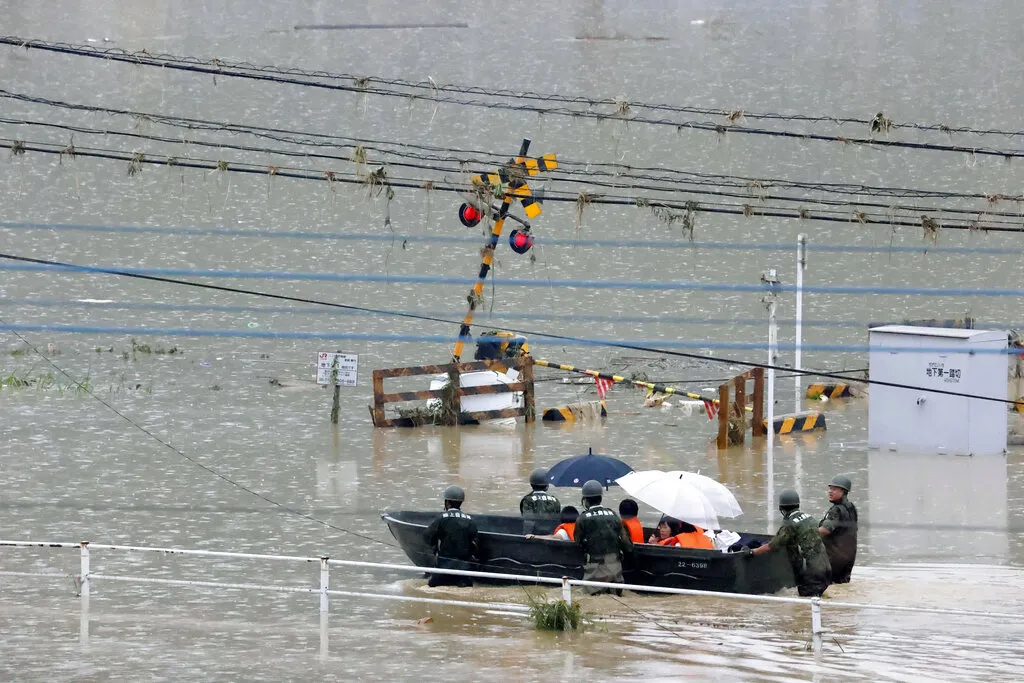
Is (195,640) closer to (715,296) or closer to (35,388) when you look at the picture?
(35,388)

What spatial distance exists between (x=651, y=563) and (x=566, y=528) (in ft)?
3.85

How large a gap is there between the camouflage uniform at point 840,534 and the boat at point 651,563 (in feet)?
1.90

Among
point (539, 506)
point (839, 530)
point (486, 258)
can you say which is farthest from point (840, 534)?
point (486, 258)

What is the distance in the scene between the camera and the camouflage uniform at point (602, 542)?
14.9 meters

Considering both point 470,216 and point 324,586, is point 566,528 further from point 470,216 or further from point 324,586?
point 470,216

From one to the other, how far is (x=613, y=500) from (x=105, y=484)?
7275 mm

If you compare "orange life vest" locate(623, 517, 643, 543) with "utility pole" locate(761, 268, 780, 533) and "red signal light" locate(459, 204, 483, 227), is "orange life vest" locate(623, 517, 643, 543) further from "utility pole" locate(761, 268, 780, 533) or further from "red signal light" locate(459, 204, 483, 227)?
"utility pole" locate(761, 268, 780, 533)

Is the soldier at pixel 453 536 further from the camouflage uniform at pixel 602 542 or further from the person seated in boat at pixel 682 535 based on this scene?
the person seated in boat at pixel 682 535

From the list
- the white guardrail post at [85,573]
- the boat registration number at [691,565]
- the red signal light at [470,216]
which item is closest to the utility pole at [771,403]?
the red signal light at [470,216]

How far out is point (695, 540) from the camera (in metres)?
15.7

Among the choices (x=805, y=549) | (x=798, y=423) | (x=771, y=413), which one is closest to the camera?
(x=805, y=549)

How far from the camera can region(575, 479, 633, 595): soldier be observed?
14.9 meters

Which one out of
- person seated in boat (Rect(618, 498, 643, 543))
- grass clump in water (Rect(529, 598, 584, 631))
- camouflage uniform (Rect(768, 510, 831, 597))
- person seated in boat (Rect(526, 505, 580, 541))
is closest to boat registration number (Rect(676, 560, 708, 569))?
camouflage uniform (Rect(768, 510, 831, 597))

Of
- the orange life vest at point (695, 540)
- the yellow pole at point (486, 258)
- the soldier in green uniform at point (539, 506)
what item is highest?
the yellow pole at point (486, 258)
